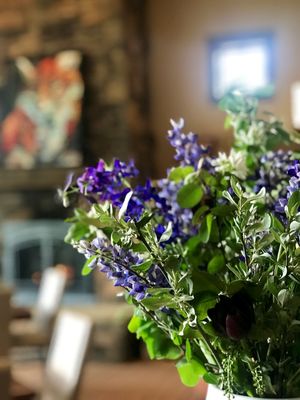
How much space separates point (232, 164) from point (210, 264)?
0.15 meters

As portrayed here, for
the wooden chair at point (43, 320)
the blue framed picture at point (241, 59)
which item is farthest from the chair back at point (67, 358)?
the blue framed picture at point (241, 59)

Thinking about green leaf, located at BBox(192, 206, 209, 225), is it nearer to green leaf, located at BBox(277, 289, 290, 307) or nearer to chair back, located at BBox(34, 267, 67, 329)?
green leaf, located at BBox(277, 289, 290, 307)

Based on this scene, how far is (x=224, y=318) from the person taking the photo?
28.6 inches

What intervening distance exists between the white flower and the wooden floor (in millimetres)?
3077

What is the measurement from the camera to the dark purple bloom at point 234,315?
2.35ft

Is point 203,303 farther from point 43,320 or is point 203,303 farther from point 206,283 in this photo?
point 43,320

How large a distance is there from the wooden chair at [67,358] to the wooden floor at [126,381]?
1.46m

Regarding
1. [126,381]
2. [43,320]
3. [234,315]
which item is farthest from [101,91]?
[234,315]

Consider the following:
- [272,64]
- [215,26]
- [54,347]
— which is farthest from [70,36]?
[54,347]

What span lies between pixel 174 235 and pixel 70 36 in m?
4.96

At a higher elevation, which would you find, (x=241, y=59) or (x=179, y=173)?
(x=179, y=173)

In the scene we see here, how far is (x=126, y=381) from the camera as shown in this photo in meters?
4.56

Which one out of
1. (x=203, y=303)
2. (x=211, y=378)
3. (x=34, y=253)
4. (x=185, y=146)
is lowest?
(x=34, y=253)

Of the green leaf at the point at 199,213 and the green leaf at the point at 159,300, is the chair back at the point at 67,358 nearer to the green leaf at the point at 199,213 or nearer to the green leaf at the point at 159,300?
the green leaf at the point at 199,213
